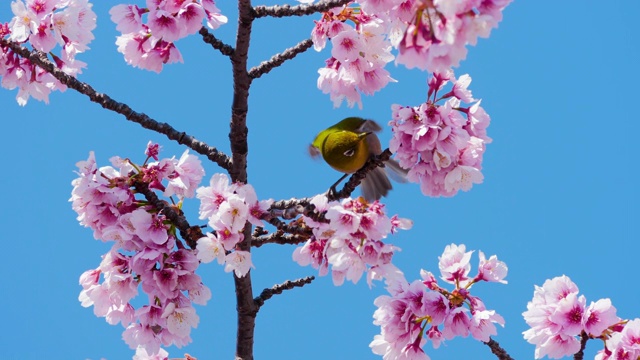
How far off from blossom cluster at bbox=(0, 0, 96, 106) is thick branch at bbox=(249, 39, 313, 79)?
102cm

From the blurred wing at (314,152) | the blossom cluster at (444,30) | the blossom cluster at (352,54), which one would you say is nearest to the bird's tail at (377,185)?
the blurred wing at (314,152)

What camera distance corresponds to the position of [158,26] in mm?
3320

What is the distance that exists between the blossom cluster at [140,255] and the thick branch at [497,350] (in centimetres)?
128

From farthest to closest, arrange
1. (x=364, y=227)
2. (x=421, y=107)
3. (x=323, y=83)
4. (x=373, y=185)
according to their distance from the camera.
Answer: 1. (x=373, y=185)
2. (x=323, y=83)
3. (x=421, y=107)
4. (x=364, y=227)

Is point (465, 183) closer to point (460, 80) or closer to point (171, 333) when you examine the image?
point (460, 80)

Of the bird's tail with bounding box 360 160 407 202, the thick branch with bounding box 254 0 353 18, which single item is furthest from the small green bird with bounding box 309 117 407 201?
the thick branch with bounding box 254 0 353 18

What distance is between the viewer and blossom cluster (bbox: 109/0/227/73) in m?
3.27

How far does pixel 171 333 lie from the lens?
3.34m

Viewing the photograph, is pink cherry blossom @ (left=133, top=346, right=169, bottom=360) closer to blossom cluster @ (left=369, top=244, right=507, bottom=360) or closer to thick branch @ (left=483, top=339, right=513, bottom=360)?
blossom cluster @ (left=369, top=244, right=507, bottom=360)

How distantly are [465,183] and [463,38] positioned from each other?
131 centimetres

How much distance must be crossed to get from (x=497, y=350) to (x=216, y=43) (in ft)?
6.16

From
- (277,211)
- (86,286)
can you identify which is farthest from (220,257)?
(86,286)

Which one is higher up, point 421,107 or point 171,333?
point 421,107

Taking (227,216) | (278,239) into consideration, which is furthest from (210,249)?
(278,239)
